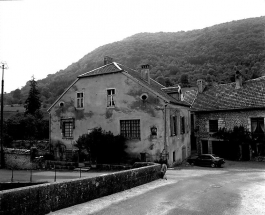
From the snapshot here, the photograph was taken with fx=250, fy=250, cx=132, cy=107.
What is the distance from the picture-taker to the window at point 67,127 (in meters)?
27.0

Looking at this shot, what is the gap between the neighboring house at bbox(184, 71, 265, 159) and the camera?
28.3 m

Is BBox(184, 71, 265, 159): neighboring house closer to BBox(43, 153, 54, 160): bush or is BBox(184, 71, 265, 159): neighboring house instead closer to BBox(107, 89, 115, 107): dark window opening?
BBox(107, 89, 115, 107): dark window opening

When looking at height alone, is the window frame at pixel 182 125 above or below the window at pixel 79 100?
below

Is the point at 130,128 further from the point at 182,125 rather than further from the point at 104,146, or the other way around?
the point at 182,125

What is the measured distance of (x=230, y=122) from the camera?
98.2 ft

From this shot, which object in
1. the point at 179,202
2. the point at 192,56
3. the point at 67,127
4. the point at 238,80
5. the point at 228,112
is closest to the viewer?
the point at 179,202

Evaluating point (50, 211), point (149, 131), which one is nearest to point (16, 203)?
point (50, 211)

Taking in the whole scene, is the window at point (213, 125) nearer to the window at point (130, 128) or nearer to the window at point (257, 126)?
the window at point (257, 126)

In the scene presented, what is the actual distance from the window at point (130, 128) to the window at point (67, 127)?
6044mm

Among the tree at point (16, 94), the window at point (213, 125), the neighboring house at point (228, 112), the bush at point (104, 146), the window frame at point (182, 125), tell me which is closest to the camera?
the bush at point (104, 146)

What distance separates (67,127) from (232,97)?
66.9 ft

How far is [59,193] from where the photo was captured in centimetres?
891

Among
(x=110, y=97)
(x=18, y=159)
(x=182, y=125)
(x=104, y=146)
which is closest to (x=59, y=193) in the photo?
(x=104, y=146)

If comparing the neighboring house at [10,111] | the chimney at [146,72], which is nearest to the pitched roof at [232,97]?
the chimney at [146,72]
